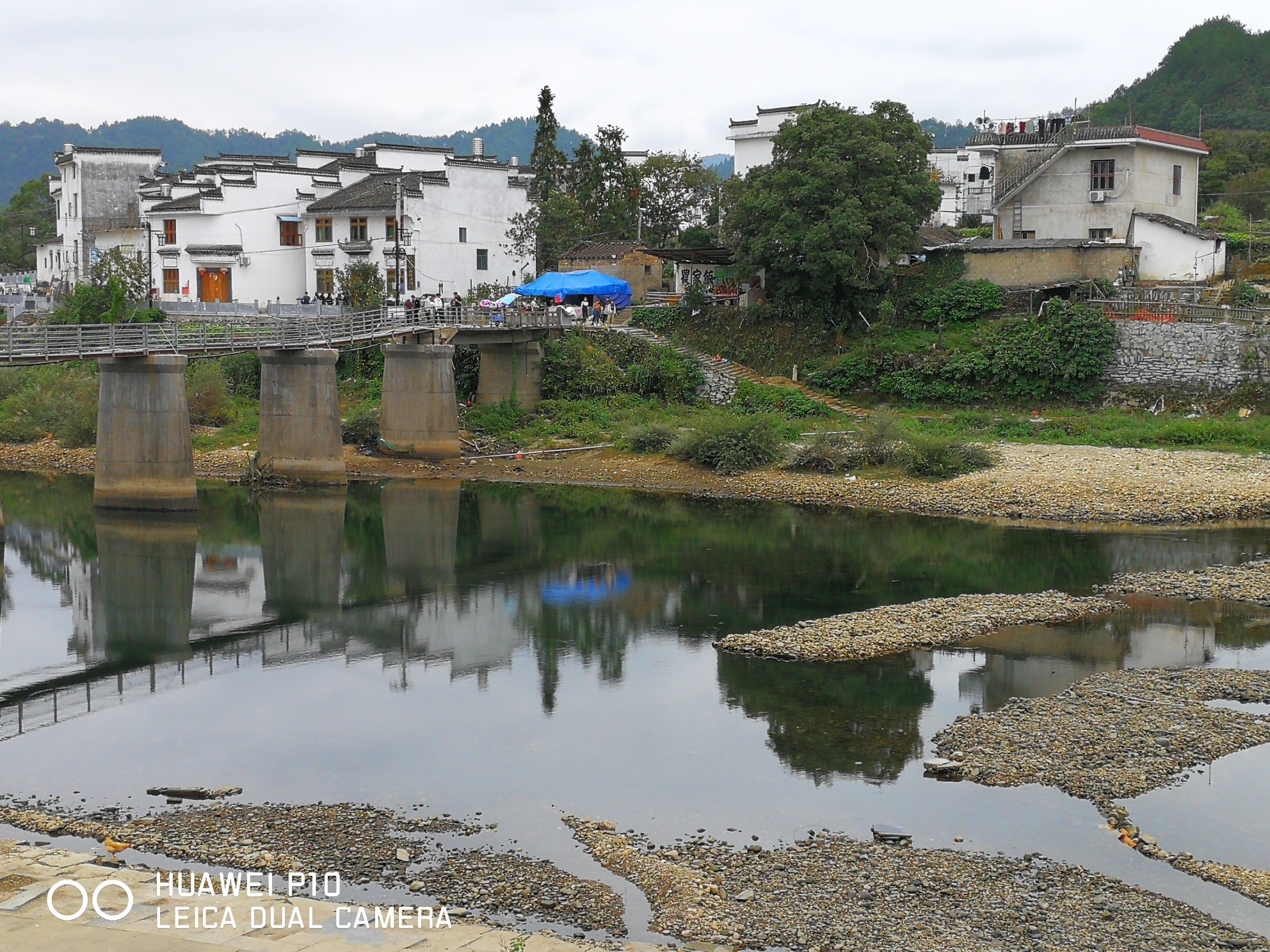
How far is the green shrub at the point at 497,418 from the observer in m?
58.8

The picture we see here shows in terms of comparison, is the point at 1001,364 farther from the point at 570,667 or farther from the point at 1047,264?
the point at 570,667

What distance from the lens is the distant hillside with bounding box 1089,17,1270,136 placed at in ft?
349

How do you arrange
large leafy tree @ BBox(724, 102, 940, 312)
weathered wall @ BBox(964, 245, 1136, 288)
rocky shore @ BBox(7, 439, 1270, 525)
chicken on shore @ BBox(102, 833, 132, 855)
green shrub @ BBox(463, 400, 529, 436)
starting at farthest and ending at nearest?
weathered wall @ BBox(964, 245, 1136, 288), green shrub @ BBox(463, 400, 529, 436), large leafy tree @ BBox(724, 102, 940, 312), rocky shore @ BBox(7, 439, 1270, 525), chicken on shore @ BBox(102, 833, 132, 855)

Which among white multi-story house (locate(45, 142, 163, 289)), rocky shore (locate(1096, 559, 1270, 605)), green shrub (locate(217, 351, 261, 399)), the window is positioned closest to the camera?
rocky shore (locate(1096, 559, 1270, 605))

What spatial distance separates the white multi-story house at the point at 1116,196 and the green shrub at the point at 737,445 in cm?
2021

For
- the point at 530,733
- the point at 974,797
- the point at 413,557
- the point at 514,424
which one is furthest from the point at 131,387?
the point at 974,797

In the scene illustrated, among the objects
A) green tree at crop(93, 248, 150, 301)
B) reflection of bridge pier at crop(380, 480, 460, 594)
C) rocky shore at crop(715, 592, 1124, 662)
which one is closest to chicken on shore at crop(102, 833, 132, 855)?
rocky shore at crop(715, 592, 1124, 662)

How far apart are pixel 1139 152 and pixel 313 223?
41.5m

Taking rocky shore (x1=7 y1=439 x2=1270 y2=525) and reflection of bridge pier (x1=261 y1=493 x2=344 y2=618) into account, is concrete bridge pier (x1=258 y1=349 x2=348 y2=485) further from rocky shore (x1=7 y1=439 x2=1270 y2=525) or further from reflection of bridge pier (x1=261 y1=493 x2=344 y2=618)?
rocky shore (x1=7 y1=439 x2=1270 y2=525)

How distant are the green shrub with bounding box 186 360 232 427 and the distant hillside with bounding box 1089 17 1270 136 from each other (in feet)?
229

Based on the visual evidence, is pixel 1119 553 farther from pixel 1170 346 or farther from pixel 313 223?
pixel 313 223

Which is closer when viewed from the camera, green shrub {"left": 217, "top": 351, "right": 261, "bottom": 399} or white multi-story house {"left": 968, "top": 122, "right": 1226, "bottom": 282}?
white multi-story house {"left": 968, "top": 122, "right": 1226, "bottom": 282}

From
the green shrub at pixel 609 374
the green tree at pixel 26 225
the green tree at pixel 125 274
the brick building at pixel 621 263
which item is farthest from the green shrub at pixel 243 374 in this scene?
the green tree at pixel 26 225

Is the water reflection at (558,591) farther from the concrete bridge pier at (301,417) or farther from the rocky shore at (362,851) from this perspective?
the rocky shore at (362,851)
